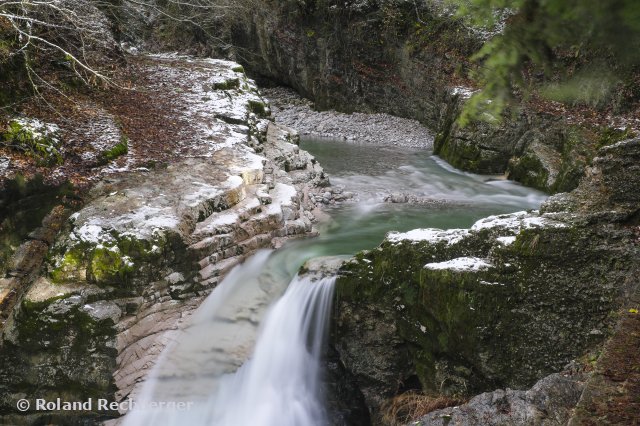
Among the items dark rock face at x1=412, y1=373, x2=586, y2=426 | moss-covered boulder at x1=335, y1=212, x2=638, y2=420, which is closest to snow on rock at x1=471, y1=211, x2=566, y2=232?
moss-covered boulder at x1=335, y1=212, x2=638, y2=420

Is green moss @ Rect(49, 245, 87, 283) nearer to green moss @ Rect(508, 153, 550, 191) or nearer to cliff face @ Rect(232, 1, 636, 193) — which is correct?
cliff face @ Rect(232, 1, 636, 193)

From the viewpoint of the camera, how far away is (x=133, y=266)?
18.0ft

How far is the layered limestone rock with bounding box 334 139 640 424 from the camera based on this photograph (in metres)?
3.99

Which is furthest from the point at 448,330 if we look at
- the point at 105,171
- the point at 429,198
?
the point at 429,198

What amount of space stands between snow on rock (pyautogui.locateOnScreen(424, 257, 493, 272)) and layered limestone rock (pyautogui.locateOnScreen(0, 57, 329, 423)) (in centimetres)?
329

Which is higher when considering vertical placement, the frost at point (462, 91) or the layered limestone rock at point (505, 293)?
the frost at point (462, 91)

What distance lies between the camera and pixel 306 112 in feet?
69.8

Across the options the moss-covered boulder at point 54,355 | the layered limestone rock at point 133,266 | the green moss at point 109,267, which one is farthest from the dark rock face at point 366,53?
the moss-covered boulder at point 54,355

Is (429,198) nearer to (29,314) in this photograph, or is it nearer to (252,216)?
(252,216)

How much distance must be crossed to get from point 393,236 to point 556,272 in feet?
6.18

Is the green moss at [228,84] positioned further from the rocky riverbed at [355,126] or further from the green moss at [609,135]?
the green moss at [609,135]

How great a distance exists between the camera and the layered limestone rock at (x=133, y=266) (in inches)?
197

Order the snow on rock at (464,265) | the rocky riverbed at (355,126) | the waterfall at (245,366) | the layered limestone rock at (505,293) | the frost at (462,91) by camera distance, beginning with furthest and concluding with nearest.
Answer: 1. the rocky riverbed at (355,126)
2. the frost at (462,91)
3. the waterfall at (245,366)
4. the snow on rock at (464,265)
5. the layered limestone rock at (505,293)

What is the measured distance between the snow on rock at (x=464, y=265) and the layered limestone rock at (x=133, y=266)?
10.8 ft
